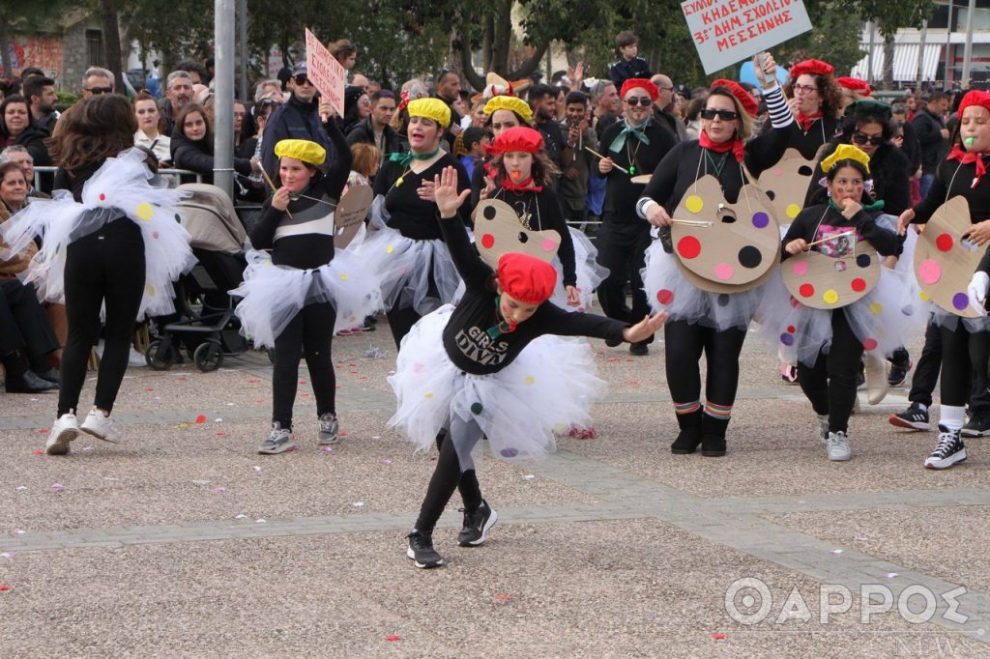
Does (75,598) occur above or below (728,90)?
below

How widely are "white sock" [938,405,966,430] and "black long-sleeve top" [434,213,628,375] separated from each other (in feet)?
9.44

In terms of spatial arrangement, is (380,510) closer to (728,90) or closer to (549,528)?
(549,528)

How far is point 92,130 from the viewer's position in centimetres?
835

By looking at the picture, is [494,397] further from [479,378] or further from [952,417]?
[952,417]

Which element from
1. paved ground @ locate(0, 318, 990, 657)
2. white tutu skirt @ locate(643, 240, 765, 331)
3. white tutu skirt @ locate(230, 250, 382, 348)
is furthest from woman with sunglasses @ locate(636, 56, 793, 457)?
white tutu skirt @ locate(230, 250, 382, 348)

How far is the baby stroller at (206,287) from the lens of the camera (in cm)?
1117

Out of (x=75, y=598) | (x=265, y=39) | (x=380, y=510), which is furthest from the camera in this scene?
(x=265, y=39)

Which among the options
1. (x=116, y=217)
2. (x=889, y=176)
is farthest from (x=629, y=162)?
(x=116, y=217)

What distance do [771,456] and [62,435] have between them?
3811 mm

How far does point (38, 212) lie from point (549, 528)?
11.7 feet

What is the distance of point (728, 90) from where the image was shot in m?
8.32

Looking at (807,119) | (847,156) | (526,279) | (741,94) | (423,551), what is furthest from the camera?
(807,119)

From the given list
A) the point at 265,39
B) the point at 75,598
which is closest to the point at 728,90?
the point at 75,598

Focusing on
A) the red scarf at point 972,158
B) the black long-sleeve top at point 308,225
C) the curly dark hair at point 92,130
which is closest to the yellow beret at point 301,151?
the black long-sleeve top at point 308,225
